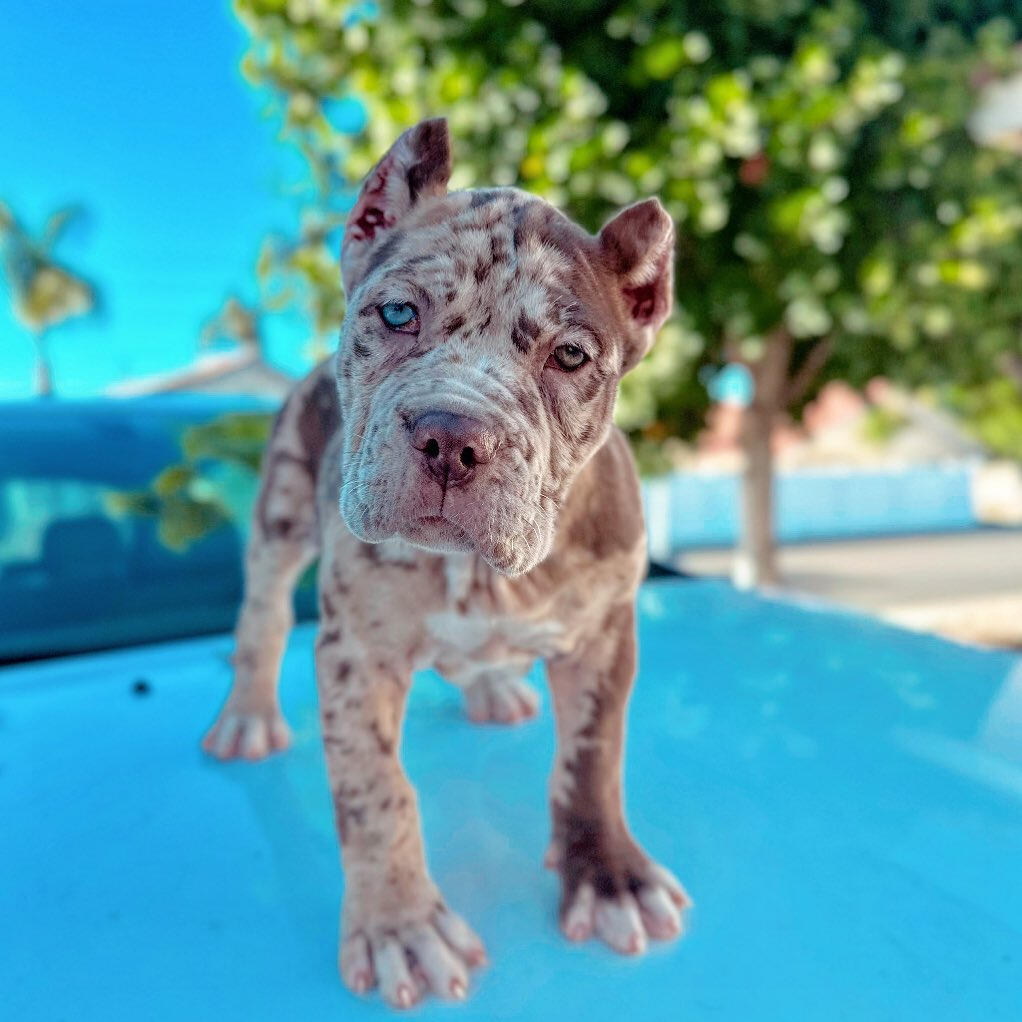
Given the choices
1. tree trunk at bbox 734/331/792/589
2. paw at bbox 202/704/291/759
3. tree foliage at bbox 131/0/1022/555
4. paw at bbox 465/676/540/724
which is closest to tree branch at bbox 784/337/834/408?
tree trunk at bbox 734/331/792/589

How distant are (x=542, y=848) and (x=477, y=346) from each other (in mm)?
891

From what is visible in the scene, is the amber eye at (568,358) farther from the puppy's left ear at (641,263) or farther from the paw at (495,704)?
the paw at (495,704)

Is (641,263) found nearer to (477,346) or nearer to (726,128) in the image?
(477,346)

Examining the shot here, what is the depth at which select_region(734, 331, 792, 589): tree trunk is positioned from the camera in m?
5.40

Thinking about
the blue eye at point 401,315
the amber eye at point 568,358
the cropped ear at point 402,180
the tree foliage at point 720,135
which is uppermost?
the tree foliage at point 720,135

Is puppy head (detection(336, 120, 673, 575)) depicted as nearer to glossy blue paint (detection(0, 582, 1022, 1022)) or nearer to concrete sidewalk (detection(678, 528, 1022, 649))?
glossy blue paint (detection(0, 582, 1022, 1022))

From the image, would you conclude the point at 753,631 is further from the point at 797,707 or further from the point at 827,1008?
the point at 827,1008

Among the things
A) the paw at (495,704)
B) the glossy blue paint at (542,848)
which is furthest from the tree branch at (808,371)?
the paw at (495,704)

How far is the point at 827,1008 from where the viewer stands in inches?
43.1

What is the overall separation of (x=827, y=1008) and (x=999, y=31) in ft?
15.7

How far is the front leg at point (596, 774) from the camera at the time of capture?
1.31 m

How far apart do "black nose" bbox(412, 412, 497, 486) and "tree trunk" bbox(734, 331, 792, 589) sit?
4.60 meters

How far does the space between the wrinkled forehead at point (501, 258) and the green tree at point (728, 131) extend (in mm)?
2316

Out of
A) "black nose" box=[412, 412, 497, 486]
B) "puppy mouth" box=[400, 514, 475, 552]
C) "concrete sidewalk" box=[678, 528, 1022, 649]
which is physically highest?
"black nose" box=[412, 412, 497, 486]
